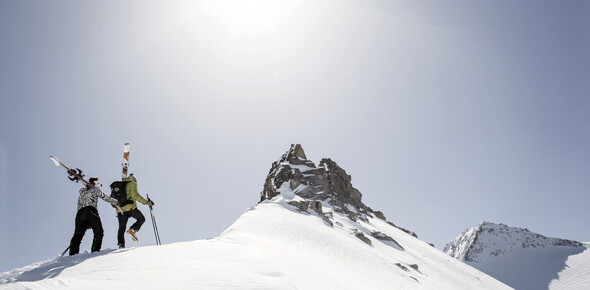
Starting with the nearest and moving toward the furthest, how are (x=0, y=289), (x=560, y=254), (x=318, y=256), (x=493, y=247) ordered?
(x=0, y=289) → (x=318, y=256) → (x=560, y=254) → (x=493, y=247)

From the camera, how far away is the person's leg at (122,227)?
31.1ft

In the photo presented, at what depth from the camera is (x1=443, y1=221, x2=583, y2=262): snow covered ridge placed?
142m

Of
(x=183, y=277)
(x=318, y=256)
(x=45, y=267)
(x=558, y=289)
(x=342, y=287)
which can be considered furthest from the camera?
(x=558, y=289)

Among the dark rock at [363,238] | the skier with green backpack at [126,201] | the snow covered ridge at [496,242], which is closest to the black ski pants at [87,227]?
the skier with green backpack at [126,201]

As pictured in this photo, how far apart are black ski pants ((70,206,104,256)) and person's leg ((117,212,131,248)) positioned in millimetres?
1478

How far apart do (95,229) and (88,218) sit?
1.23ft

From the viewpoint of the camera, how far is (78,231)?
309 inches

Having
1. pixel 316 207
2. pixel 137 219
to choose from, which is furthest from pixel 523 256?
pixel 137 219

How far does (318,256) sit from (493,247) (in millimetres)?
184314

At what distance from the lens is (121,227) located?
31.5 ft

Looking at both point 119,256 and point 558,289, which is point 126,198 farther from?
point 558,289

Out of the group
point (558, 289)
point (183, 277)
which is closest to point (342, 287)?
point (183, 277)

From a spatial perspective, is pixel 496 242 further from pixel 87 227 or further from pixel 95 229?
pixel 87 227

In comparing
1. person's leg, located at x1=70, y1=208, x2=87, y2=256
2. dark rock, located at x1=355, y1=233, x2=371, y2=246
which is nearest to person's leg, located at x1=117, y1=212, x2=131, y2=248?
person's leg, located at x1=70, y1=208, x2=87, y2=256
